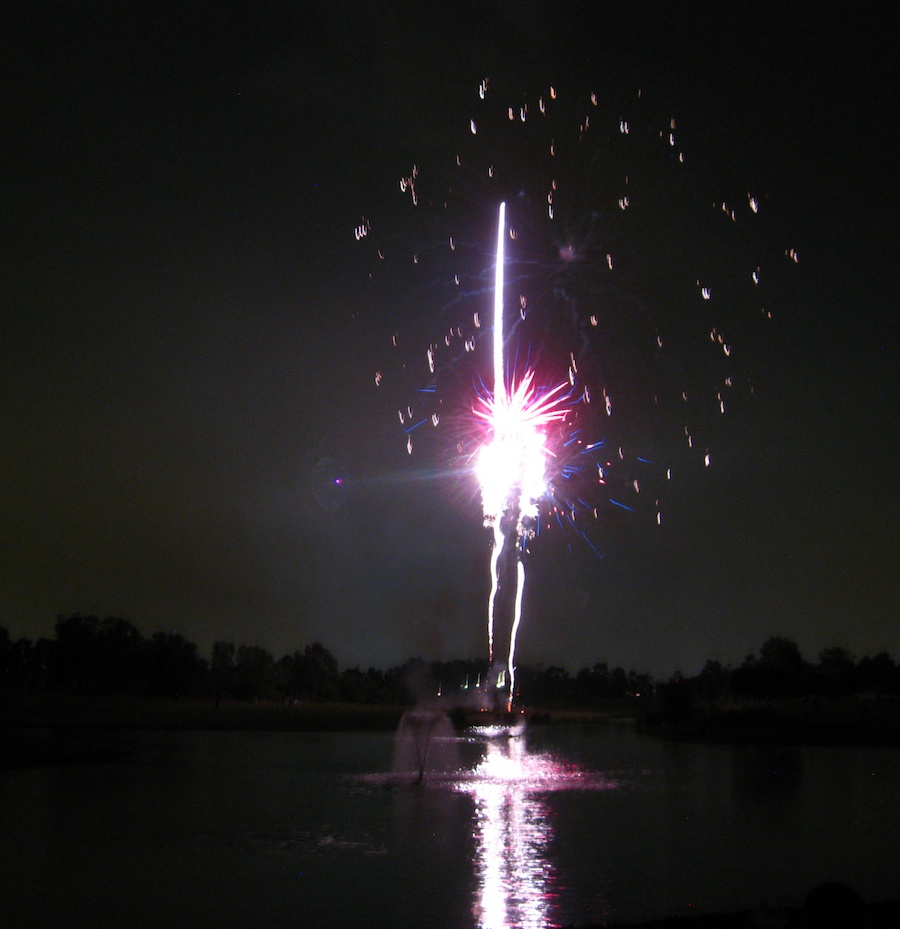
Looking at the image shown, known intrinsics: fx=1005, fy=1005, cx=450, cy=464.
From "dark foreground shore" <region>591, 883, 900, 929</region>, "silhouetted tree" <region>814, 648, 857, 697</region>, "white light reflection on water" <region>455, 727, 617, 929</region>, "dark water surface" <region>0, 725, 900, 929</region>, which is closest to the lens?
"dark foreground shore" <region>591, 883, 900, 929</region>

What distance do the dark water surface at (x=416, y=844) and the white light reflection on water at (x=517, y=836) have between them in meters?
0.05

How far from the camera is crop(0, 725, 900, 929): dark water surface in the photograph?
10.4 metres

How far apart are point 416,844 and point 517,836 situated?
71.3 inches

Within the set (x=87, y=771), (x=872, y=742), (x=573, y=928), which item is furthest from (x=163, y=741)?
(x=872, y=742)

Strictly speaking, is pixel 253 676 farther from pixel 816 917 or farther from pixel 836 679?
pixel 816 917

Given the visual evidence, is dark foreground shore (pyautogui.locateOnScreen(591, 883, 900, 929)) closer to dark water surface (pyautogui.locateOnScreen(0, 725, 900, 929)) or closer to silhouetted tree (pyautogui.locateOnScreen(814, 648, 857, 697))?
dark water surface (pyautogui.locateOnScreen(0, 725, 900, 929))

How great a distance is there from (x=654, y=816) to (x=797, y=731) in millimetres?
40786

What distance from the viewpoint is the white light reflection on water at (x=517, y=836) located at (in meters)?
10.2

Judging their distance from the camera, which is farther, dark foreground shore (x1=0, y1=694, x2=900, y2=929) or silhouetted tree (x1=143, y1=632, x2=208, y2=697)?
silhouetted tree (x1=143, y1=632, x2=208, y2=697)

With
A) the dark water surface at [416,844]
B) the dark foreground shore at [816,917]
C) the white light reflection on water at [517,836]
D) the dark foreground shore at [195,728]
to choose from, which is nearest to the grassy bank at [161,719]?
the dark foreground shore at [195,728]

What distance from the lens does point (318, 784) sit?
74.8ft

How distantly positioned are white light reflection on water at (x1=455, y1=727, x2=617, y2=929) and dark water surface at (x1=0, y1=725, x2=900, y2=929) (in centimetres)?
5

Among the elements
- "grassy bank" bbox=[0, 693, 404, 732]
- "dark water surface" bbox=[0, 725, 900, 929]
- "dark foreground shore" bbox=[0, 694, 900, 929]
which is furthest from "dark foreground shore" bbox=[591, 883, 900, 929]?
"grassy bank" bbox=[0, 693, 404, 732]

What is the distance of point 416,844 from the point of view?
1445cm
